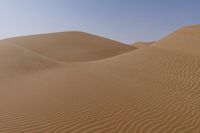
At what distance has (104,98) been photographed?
787cm

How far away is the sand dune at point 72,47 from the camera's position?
22.9 m

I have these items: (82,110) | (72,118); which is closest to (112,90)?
(82,110)

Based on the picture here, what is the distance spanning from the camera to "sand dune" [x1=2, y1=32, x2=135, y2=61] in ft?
75.2

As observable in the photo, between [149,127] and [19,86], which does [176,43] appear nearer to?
[19,86]

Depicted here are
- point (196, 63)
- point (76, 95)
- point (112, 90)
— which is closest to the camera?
point (76, 95)

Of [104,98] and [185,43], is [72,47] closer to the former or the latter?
[185,43]

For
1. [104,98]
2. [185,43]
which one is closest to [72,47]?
[185,43]

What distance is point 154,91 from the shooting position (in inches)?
359

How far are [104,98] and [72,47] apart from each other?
63.5 ft

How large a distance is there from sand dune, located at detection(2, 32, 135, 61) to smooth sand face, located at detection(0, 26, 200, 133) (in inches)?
364

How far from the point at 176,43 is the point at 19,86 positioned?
42.1 ft

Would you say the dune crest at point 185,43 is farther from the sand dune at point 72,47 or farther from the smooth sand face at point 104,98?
the sand dune at point 72,47

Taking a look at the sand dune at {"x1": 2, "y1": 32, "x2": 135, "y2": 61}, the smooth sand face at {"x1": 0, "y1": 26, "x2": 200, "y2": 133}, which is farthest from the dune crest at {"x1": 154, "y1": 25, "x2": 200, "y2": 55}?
the sand dune at {"x1": 2, "y1": 32, "x2": 135, "y2": 61}

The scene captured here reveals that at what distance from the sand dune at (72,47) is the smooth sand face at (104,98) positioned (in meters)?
9.24
